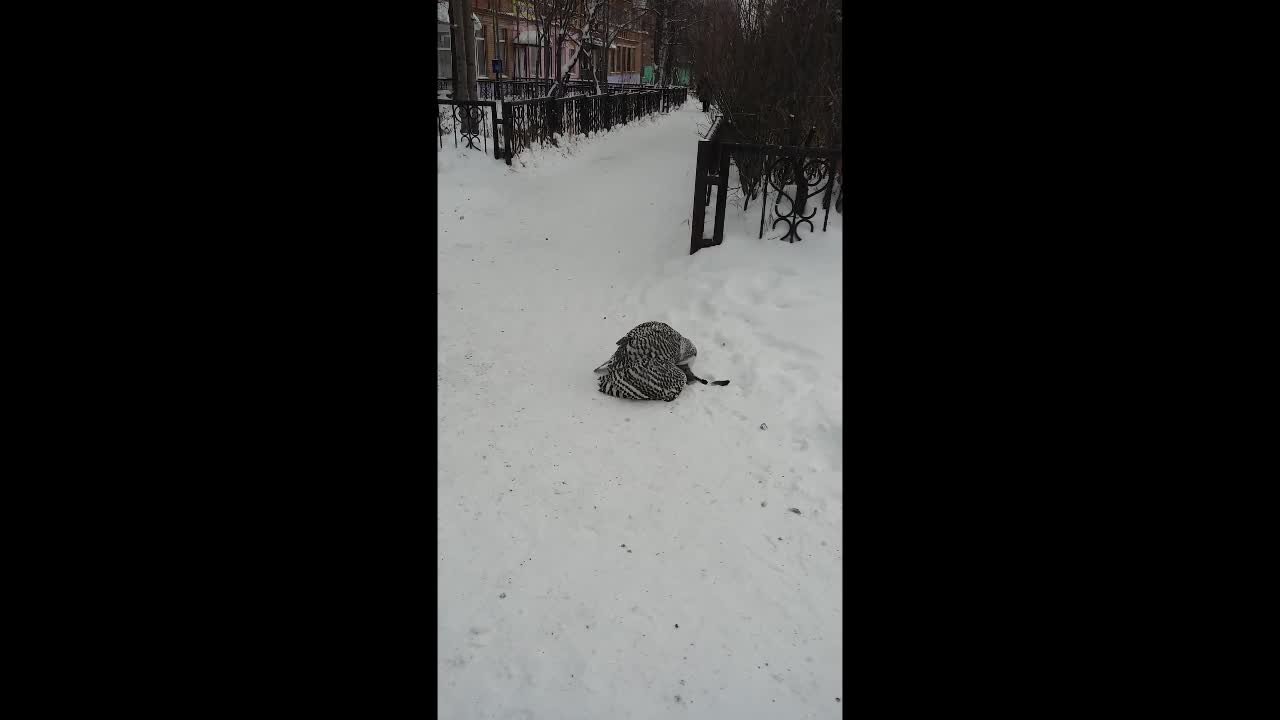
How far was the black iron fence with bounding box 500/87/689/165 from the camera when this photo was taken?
39.6 ft

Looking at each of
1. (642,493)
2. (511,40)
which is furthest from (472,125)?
(511,40)

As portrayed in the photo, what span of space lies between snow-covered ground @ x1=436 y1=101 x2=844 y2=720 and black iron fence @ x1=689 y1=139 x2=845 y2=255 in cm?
23

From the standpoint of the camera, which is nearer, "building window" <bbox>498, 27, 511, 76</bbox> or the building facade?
the building facade

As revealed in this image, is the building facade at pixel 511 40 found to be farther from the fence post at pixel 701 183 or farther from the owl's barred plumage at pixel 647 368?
the owl's barred plumage at pixel 647 368

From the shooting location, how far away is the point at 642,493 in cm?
353

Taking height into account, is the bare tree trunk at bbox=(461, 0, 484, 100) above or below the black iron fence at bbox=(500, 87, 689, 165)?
above

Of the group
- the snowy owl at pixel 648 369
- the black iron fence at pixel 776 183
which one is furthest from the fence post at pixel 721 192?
the snowy owl at pixel 648 369

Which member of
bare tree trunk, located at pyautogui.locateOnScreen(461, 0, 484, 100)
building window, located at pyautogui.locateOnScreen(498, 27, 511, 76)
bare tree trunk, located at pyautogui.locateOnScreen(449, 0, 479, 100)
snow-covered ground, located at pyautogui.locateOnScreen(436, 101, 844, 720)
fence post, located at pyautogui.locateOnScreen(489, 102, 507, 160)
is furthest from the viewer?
building window, located at pyautogui.locateOnScreen(498, 27, 511, 76)

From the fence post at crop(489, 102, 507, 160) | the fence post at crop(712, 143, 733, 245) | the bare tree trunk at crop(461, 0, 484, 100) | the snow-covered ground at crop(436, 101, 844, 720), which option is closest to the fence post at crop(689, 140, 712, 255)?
the fence post at crop(712, 143, 733, 245)

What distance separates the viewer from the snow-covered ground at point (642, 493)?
7.97 ft

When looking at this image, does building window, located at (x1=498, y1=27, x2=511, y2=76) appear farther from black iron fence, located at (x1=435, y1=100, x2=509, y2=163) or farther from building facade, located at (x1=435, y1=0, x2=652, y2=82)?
black iron fence, located at (x1=435, y1=100, x2=509, y2=163)
